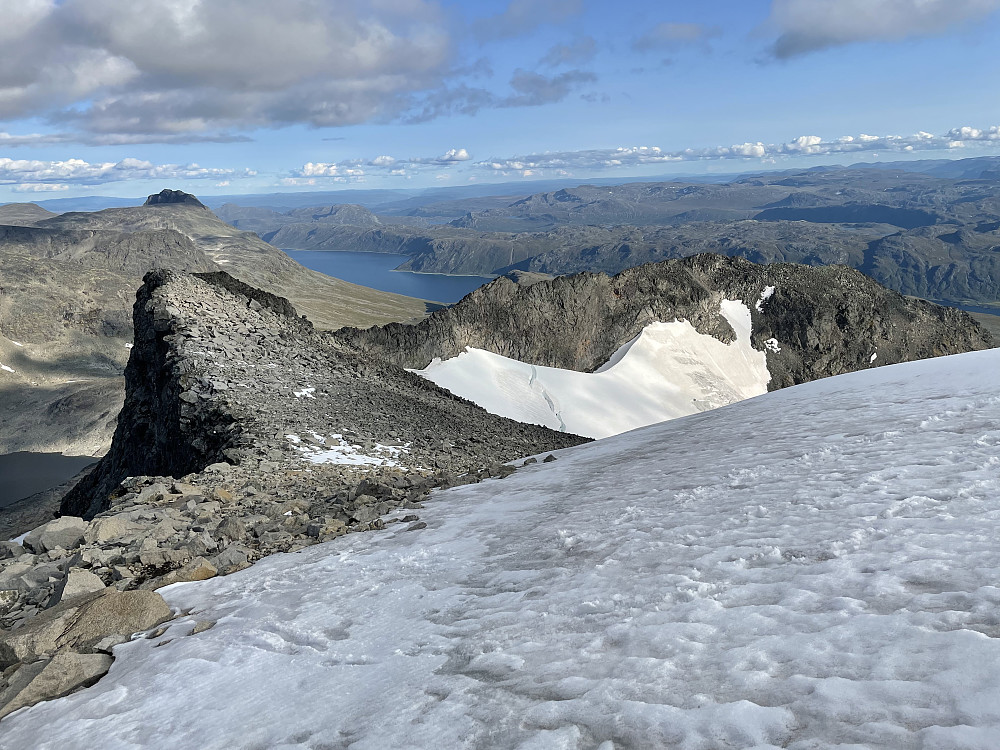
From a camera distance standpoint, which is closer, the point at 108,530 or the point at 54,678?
the point at 54,678

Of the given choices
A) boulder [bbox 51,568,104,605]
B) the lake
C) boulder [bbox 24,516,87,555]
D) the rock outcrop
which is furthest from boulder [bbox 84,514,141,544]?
the lake

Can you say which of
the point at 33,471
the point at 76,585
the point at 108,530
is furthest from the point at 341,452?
the point at 33,471

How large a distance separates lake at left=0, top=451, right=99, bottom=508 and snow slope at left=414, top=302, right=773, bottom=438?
2309 inches

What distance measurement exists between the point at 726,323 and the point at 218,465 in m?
53.9

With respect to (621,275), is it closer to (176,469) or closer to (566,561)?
(176,469)

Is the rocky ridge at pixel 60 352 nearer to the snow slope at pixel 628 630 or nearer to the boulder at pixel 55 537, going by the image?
the boulder at pixel 55 537

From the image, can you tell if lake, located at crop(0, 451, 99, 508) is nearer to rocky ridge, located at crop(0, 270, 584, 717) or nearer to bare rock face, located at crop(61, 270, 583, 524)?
rocky ridge, located at crop(0, 270, 584, 717)

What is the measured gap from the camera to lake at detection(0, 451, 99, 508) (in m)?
76.1

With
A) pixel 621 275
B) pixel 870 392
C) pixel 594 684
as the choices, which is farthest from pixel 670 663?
pixel 621 275

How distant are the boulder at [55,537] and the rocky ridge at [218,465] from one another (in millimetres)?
27

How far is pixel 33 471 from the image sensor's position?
8169 centimetres

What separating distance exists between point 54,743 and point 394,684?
2945 mm

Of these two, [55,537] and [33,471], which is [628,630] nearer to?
[55,537]

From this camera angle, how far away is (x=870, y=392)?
15.9 meters
